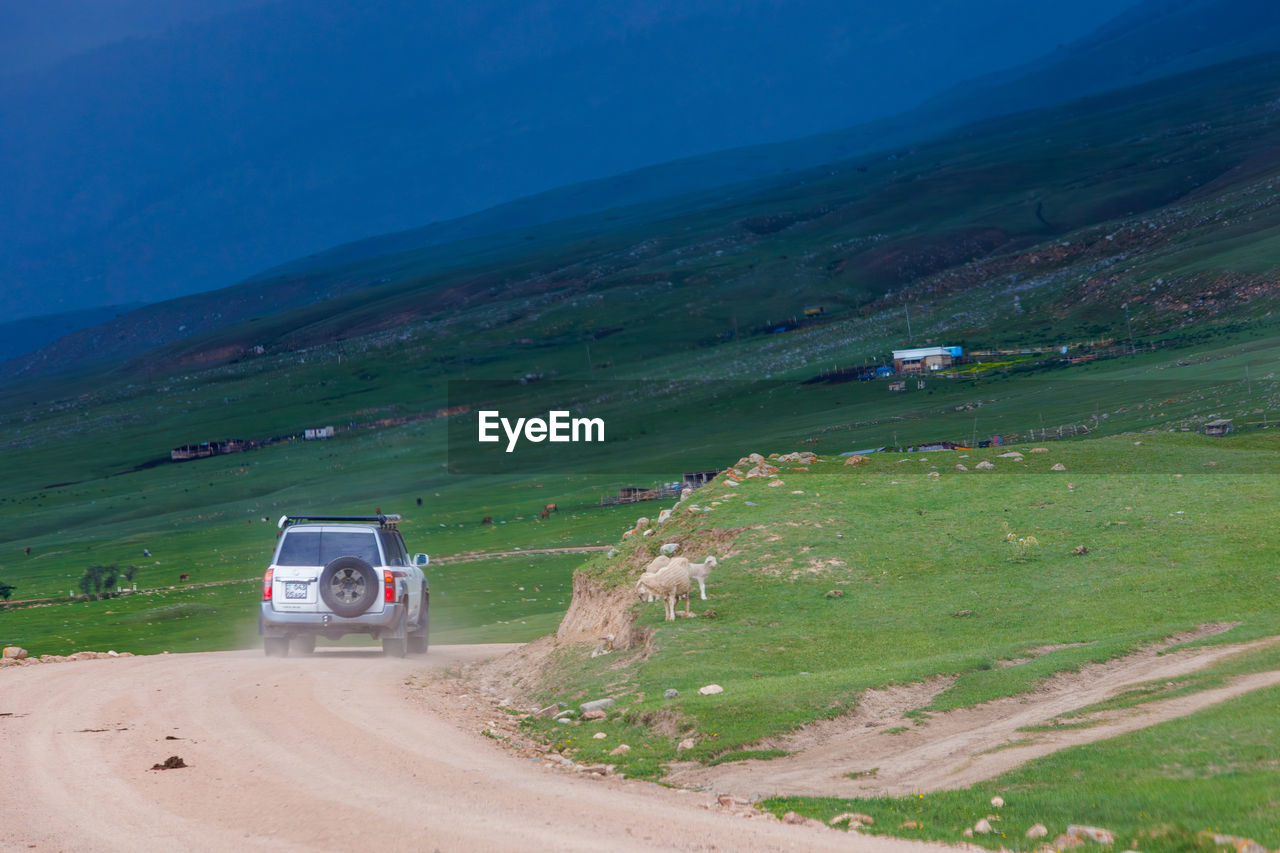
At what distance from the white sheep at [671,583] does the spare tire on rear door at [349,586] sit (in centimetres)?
655

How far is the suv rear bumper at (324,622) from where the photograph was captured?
2720 centimetres

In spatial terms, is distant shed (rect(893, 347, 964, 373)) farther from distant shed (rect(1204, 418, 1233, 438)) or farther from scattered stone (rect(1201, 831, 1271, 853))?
scattered stone (rect(1201, 831, 1271, 853))

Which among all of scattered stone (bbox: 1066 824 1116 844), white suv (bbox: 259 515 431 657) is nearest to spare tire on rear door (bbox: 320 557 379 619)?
white suv (bbox: 259 515 431 657)

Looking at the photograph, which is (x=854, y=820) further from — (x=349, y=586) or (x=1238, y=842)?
(x=349, y=586)

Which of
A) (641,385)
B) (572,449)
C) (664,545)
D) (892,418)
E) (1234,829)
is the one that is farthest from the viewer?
(641,385)

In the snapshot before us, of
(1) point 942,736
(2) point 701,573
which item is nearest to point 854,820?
(1) point 942,736

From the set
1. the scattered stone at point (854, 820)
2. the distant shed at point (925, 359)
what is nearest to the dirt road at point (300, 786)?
the scattered stone at point (854, 820)

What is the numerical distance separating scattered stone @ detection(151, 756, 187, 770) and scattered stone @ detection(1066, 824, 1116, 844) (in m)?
10.5

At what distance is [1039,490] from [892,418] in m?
81.8

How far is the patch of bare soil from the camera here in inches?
578

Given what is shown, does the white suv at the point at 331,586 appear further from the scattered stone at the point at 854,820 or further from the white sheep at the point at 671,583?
the scattered stone at the point at 854,820

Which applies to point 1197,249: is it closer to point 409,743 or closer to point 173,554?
point 173,554

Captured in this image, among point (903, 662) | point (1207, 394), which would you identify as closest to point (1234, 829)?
point (903, 662)

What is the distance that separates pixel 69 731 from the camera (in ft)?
57.3
